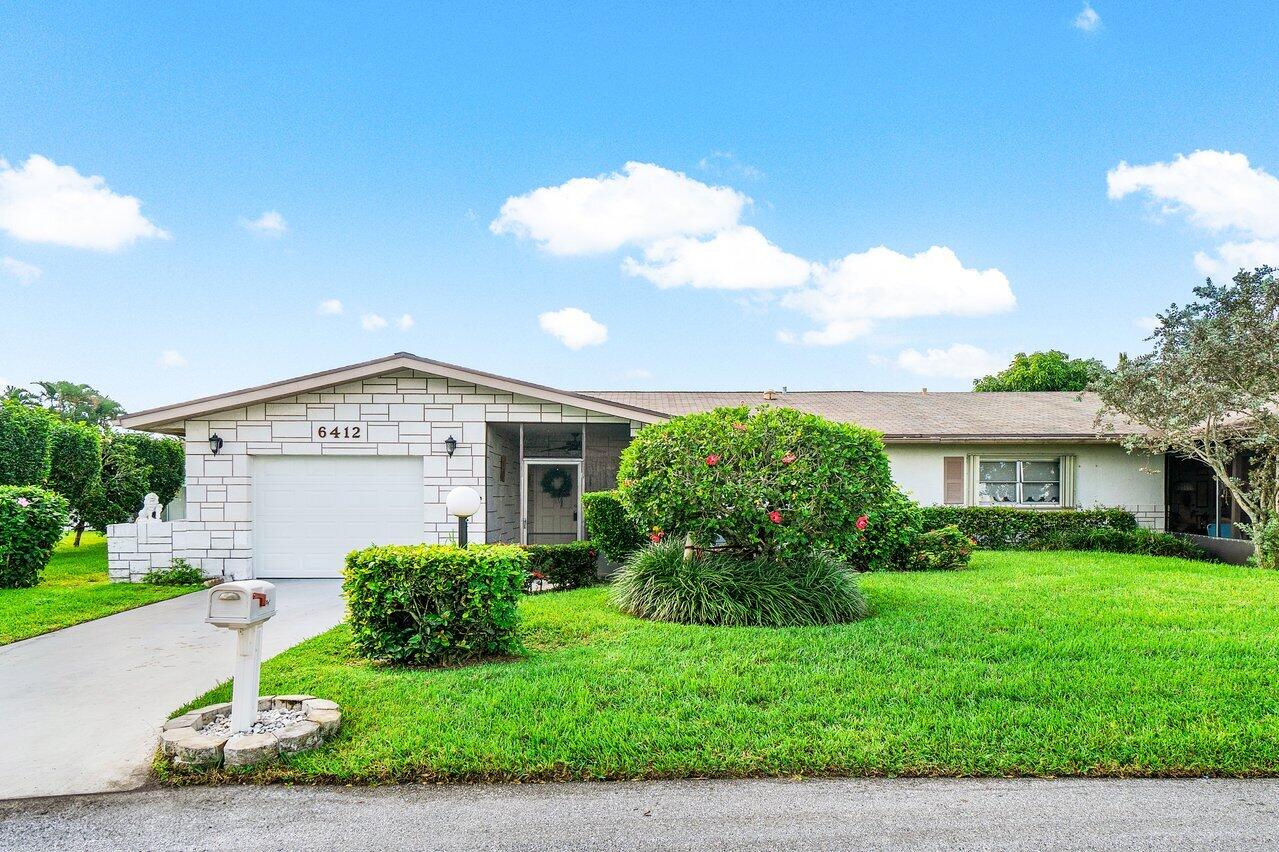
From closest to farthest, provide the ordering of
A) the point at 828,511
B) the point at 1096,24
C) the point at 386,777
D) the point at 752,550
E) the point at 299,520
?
the point at 386,777
the point at 828,511
the point at 752,550
the point at 1096,24
the point at 299,520

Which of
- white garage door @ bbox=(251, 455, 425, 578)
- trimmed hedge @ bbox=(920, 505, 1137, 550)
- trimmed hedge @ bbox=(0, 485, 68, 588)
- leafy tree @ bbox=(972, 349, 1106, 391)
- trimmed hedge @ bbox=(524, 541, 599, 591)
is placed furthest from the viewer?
leafy tree @ bbox=(972, 349, 1106, 391)

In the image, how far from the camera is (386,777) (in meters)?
3.81

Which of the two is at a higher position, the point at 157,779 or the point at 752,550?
the point at 752,550

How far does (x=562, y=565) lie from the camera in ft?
32.9

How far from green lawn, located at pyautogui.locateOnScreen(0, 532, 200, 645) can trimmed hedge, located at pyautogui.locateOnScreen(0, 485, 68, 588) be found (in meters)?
0.26

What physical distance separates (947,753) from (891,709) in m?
0.58

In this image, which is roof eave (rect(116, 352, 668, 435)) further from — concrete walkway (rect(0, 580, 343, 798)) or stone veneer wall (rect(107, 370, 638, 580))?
concrete walkway (rect(0, 580, 343, 798))

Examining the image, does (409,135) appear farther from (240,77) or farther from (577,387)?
(577,387)

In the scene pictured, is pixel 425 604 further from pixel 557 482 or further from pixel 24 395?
pixel 24 395

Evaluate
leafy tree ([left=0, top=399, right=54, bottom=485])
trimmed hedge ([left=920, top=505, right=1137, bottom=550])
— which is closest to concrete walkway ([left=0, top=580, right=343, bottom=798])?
leafy tree ([left=0, top=399, right=54, bottom=485])

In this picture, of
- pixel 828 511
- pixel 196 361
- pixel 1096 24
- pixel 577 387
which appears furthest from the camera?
pixel 577 387

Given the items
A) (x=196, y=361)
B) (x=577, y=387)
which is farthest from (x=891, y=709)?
(x=577, y=387)

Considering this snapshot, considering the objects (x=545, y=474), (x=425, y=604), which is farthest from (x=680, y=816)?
(x=545, y=474)

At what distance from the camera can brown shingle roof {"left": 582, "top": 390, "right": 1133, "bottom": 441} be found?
14719 millimetres
